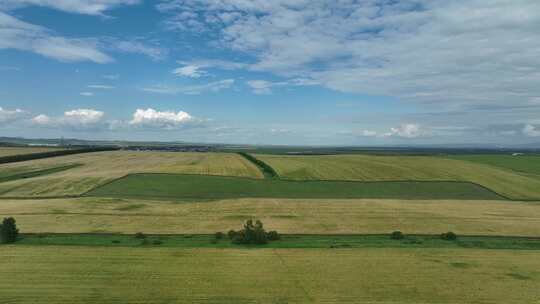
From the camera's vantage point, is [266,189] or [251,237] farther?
[266,189]

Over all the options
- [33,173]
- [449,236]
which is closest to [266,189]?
[449,236]

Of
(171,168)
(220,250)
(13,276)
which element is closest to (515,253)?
(220,250)

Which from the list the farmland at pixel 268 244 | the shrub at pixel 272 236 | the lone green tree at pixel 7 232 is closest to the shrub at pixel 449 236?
the farmland at pixel 268 244

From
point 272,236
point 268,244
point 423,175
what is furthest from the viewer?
point 423,175

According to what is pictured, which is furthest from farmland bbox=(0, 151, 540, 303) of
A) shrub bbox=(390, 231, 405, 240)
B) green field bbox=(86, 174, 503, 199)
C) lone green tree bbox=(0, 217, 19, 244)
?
lone green tree bbox=(0, 217, 19, 244)

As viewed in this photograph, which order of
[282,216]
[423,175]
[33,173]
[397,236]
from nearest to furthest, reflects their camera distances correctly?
1. [397,236]
2. [282,216]
3. [33,173]
4. [423,175]

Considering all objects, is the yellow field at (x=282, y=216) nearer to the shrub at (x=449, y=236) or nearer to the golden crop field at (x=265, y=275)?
the shrub at (x=449, y=236)

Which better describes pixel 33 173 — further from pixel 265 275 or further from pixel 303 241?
pixel 265 275

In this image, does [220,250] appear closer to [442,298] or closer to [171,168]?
[442,298]

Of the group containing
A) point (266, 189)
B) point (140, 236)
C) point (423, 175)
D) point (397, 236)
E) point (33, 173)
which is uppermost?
point (423, 175)

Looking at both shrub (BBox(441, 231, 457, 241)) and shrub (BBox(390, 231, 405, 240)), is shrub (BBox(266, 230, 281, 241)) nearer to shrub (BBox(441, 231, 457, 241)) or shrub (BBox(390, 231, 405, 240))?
shrub (BBox(390, 231, 405, 240))
